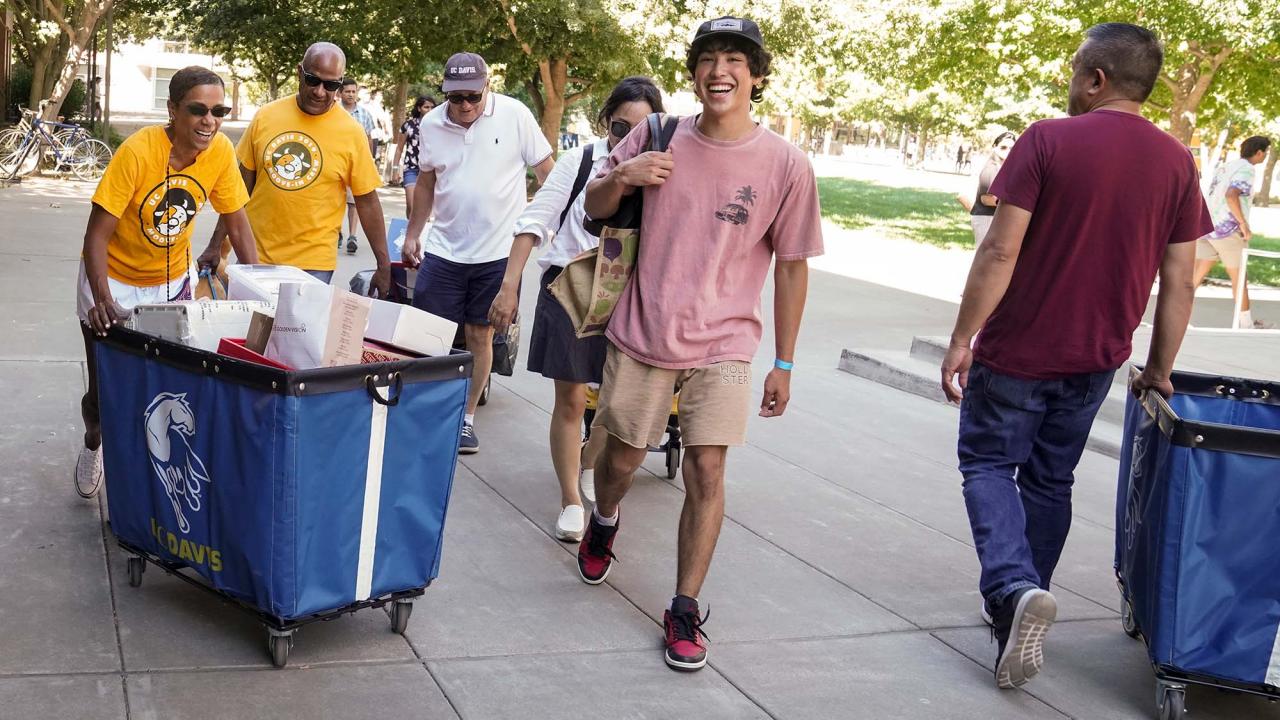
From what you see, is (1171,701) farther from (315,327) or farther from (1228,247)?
(1228,247)

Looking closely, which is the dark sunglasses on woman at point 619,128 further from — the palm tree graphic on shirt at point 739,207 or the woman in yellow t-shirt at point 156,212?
the woman in yellow t-shirt at point 156,212

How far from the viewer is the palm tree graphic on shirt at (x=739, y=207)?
4.06 m

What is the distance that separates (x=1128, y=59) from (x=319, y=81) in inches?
130

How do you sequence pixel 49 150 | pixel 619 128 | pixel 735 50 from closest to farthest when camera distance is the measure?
1. pixel 735 50
2. pixel 619 128
3. pixel 49 150

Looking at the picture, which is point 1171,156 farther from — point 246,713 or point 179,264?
point 179,264

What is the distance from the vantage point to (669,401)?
432cm

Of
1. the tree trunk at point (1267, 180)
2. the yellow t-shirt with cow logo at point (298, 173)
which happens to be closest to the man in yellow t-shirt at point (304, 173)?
the yellow t-shirt with cow logo at point (298, 173)

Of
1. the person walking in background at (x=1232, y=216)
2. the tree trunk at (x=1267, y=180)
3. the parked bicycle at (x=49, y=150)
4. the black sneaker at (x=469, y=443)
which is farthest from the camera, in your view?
the tree trunk at (x=1267, y=180)

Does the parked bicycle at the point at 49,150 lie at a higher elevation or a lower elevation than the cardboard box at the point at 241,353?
lower

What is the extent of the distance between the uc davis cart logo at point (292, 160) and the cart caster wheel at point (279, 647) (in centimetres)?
265

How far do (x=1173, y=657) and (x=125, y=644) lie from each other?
3.01m

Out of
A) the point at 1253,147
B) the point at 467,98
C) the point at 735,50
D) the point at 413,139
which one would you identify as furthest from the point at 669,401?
the point at 1253,147

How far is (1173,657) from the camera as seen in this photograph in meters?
3.82

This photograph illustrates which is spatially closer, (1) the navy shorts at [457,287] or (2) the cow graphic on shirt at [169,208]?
(2) the cow graphic on shirt at [169,208]
